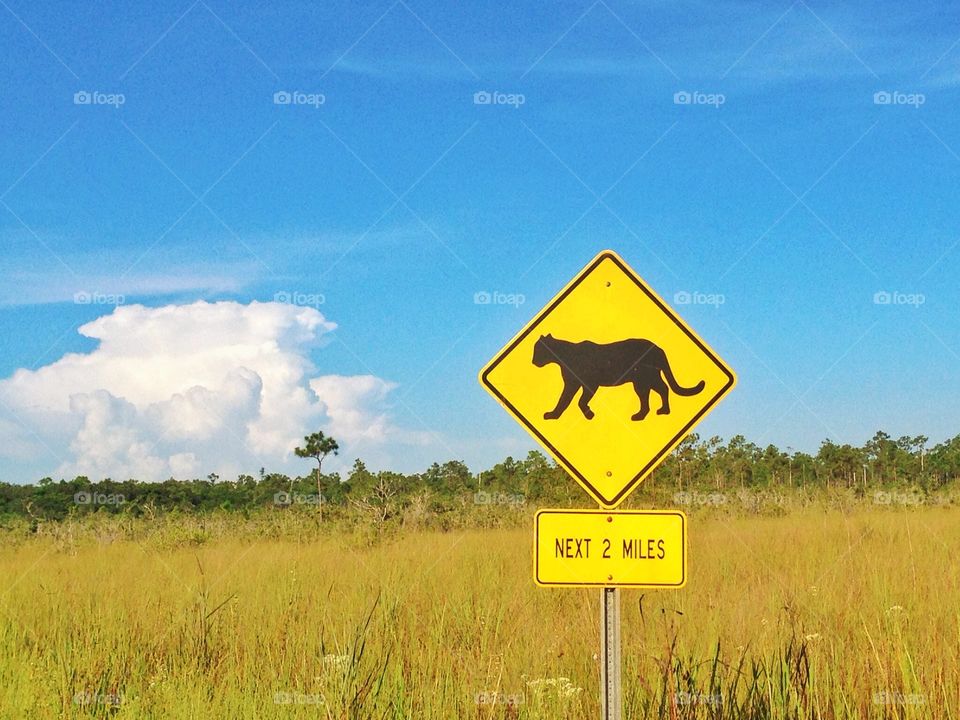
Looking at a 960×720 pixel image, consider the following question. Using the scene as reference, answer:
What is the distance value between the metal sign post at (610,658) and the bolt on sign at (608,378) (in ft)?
1.67

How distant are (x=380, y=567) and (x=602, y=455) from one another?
597 cm

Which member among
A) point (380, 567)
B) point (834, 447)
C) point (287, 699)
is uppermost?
point (834, 447)

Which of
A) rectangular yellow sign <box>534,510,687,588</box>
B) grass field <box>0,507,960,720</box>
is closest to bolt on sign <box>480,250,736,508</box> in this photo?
rectangular yellow sign <box>534,510,687,588</box>

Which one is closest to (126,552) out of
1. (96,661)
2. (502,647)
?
(96,661)

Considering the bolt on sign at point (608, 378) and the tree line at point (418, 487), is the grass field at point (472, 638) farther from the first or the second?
the tree line at point (418, 487)

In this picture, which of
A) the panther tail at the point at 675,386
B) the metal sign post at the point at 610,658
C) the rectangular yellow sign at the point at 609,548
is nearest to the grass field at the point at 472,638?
the metal sign post at the point at 610,658

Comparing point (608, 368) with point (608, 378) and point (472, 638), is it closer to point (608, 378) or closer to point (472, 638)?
point (608, 378)

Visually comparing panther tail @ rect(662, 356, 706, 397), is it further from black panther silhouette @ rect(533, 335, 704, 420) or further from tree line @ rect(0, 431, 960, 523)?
tree line @ rect(0, 431, 960, 523)

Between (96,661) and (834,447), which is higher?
(834,447)

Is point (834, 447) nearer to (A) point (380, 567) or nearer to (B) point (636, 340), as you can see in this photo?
(A) point (380, 567)

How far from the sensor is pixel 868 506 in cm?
1706

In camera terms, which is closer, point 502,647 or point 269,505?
point 502,647

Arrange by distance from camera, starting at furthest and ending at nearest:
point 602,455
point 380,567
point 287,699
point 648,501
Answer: point 648,501 < point 380,567 < point 287,699 < point 602,455

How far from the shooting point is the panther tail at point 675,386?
4422 millimetres
